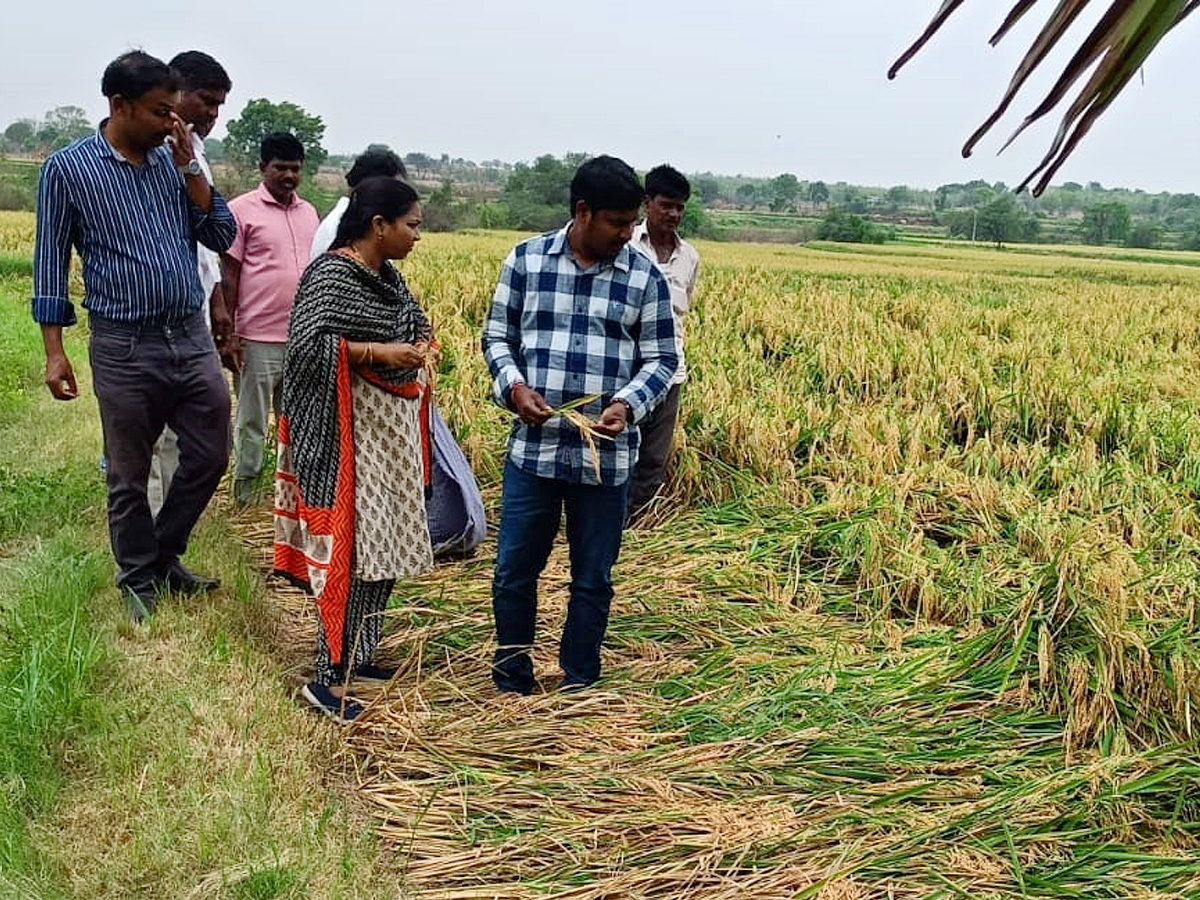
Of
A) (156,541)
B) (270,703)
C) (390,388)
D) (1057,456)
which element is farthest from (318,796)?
(1057,456)

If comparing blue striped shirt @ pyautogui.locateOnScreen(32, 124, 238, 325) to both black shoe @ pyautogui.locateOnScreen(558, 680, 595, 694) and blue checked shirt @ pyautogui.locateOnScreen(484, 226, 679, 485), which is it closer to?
blue checked shirt @ pyautogui.locateOnScreen(484, 226, 679, 485)

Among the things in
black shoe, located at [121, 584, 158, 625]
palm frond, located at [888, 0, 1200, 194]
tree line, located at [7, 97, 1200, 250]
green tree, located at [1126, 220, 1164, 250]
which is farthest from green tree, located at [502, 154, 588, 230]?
palm frond, located at [888, 0, 1200, 194]

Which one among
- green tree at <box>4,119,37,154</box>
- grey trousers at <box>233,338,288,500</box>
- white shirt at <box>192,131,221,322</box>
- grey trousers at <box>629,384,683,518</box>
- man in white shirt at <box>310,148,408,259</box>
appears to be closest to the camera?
man in white shirt at <box>310,148,408,259</box>

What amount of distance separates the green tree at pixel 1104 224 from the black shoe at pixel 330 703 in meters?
54.8

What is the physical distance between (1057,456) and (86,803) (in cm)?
477

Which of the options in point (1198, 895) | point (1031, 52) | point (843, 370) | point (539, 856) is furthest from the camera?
point (843, 370)

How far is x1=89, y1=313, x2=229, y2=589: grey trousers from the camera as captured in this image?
372 cm

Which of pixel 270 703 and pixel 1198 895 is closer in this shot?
pixel 1198 895

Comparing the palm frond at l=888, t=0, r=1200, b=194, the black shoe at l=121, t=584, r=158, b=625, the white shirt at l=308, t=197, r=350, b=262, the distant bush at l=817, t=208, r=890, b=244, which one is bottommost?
the black shoe at l=121, t=584, r=158, b=625

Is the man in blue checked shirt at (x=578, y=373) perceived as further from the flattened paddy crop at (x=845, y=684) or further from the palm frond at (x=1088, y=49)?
the palm frond at (x=1088, y=49)

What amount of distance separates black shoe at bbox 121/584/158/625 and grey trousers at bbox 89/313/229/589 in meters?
0.02

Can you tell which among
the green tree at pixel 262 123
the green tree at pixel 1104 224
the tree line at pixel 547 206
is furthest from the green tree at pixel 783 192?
the green tree at pixel 262 123

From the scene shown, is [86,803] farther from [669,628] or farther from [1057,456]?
[1057,456]

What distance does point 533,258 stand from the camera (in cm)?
332
